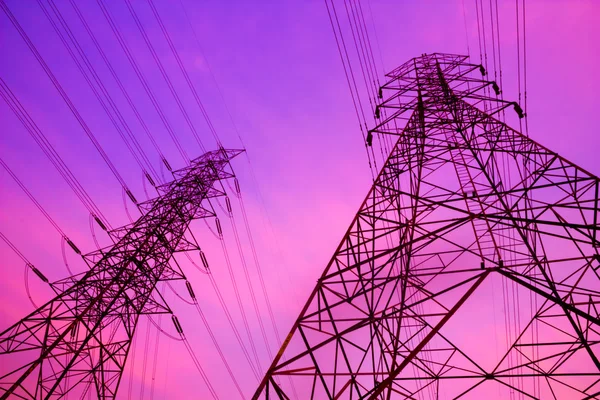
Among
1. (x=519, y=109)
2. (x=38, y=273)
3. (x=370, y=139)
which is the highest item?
(x=370, y=139)

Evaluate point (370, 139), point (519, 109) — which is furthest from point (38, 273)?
point (519, 109)

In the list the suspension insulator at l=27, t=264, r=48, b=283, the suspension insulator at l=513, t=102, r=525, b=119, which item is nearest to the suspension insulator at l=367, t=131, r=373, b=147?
the suspension insulator at l=513, t=102, r=525, b=119

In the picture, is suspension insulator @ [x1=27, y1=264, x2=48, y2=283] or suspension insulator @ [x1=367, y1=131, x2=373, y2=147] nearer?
suspension insulator @ [x1=27, y1=264, x2=48, y2=283]

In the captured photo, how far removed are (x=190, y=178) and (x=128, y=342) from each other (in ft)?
22.0

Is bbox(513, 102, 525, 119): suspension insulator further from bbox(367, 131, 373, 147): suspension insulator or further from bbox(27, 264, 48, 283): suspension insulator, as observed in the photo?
bbox(27, 264, 48, 283): suspension insulator

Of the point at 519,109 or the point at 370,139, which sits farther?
the point at 370,139

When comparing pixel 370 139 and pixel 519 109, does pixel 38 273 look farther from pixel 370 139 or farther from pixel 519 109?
pixel 519 109

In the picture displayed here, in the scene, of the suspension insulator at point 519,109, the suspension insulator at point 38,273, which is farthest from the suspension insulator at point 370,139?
the suspension insulator at point 38,273

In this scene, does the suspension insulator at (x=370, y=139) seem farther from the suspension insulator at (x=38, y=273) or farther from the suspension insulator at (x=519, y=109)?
the suspension insulator at (x=38, y=273)

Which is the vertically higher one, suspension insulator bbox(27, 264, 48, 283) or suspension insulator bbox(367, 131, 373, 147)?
suspension insulator bbox(367, 131, 373, 147)

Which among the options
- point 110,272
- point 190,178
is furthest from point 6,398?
point 190,178

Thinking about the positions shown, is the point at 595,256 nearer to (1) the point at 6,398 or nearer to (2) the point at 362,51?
(2) the point at 362,51

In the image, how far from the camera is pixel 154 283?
32.7ft

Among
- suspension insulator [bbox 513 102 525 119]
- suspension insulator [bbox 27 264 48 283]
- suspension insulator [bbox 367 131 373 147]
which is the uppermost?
suspension insulator [bbox 367 131 373 147]
